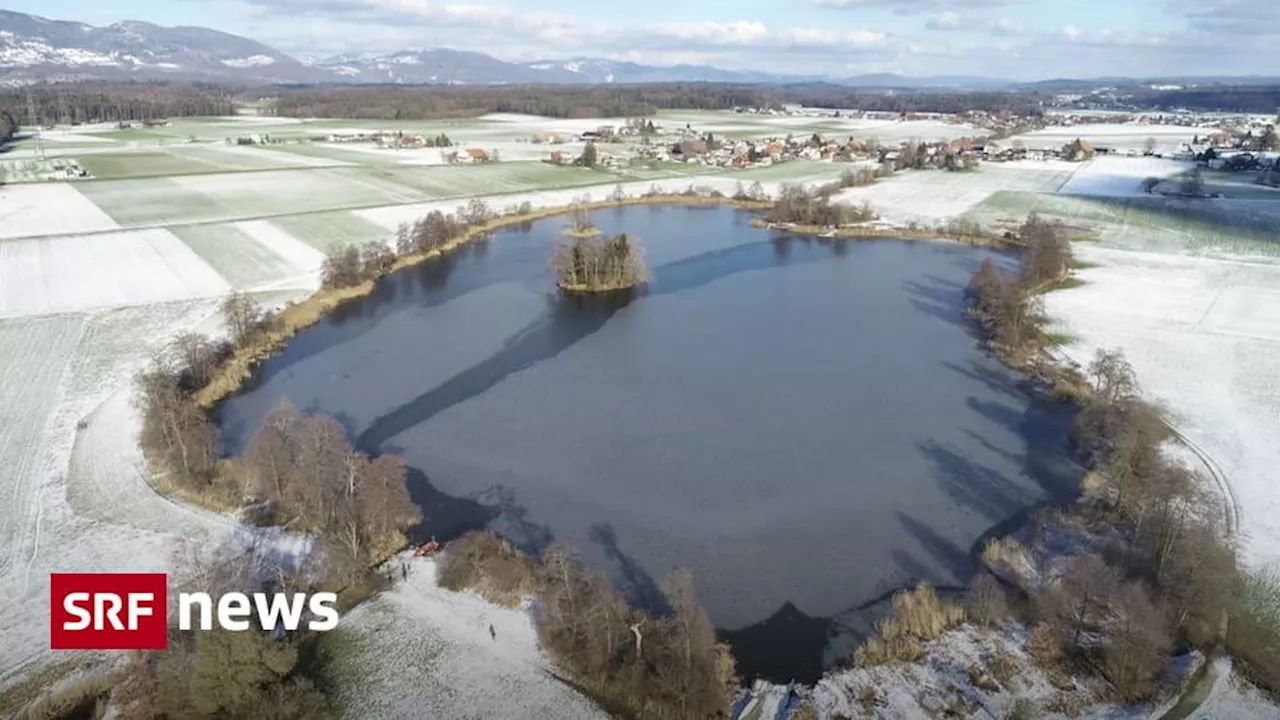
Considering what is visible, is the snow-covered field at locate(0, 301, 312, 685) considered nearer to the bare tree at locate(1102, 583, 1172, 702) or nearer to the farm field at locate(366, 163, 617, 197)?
the bare tree at locate(1102, 583, 1172, 702)

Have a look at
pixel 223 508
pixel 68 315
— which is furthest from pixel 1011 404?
pixel 68 315

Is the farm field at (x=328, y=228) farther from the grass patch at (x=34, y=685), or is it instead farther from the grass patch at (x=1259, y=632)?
the grass patch at (x=1259, y=632)

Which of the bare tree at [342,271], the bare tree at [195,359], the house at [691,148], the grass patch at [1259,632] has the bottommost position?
the grass patch at [1259,632]

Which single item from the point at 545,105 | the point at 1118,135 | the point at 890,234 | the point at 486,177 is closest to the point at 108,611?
the point at 890,234

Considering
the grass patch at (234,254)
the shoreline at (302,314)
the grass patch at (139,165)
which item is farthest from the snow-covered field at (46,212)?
the shoreline at (302,314)

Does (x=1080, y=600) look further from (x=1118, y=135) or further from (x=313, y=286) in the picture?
(x=1118, y=135)
